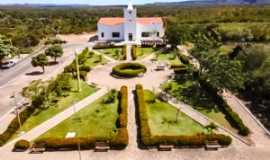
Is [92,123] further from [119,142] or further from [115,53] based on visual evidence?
[115,53]

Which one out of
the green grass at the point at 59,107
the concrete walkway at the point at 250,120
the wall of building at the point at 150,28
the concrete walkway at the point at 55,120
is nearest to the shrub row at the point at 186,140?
the concrete walkway at the point at 250,120

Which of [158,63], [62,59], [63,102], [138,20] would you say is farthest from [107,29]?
[63,102]

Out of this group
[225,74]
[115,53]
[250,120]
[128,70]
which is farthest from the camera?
[115,53]

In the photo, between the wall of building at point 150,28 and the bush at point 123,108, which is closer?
the bush at point 123,108

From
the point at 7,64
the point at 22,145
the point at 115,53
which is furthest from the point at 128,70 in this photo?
the point at 22,145

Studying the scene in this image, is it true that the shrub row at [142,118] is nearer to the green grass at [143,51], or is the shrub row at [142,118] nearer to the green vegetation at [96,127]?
the green vegetation at [96,127]
